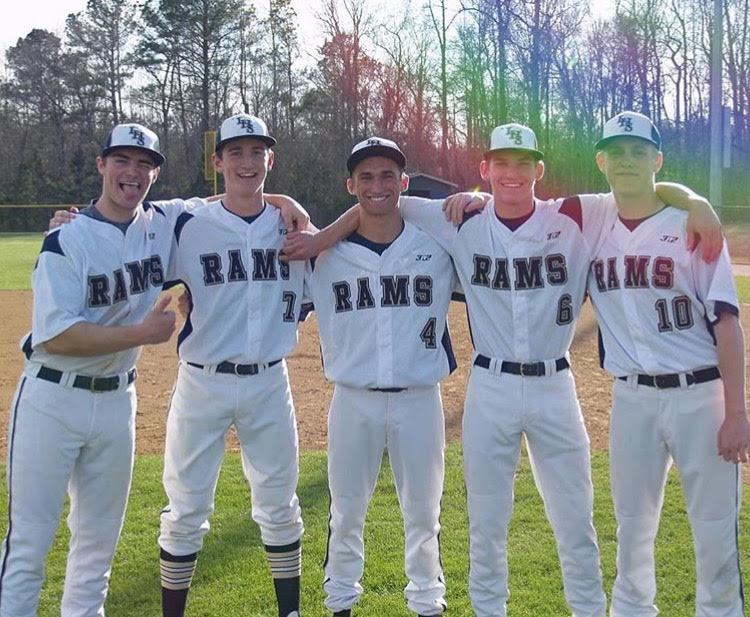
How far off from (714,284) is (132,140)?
92.9 inches

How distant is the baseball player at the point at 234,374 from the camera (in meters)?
3.43

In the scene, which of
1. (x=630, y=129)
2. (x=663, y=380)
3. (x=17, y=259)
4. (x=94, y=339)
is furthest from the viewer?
(x=17, y=259)

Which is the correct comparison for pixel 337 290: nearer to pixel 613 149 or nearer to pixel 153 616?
pixel 613 149

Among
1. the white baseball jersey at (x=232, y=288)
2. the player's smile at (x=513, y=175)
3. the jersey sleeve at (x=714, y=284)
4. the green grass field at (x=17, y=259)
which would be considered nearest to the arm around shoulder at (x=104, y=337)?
the white baseball jersey at (x=232, y=288)

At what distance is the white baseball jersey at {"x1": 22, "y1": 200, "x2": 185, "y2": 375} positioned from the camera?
3.03 metres

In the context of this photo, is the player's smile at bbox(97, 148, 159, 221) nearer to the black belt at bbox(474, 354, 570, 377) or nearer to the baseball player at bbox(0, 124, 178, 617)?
the baseball player at bbox(0, 124, 178, 617)

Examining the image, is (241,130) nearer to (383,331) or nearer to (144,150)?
(144,150)

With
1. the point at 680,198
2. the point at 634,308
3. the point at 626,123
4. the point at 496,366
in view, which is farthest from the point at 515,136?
the point at 496,366

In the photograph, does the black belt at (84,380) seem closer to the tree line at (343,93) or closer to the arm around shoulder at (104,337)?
the arm around shoulder at (104,337)

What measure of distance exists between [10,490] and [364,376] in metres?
1.45

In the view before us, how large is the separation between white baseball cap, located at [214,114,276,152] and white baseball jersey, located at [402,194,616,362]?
3.22ft

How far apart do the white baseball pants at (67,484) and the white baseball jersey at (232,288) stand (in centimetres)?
43

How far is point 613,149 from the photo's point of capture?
10.5 feet

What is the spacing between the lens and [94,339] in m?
2.96
